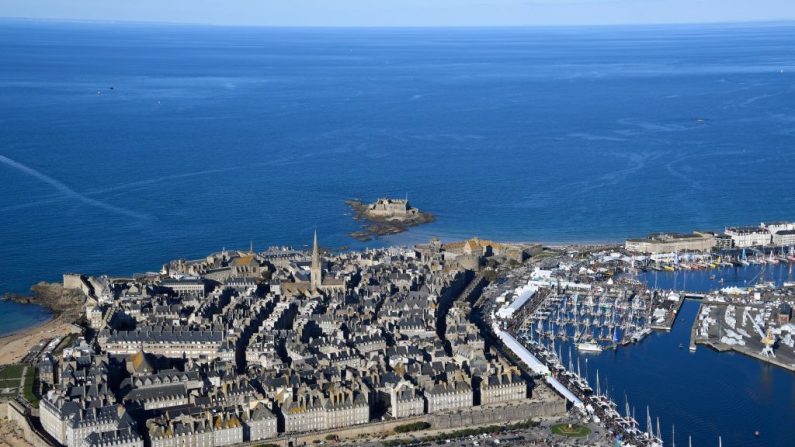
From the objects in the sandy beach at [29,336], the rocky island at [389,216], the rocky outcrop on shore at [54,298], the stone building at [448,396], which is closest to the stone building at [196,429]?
the stone building at [448,396]

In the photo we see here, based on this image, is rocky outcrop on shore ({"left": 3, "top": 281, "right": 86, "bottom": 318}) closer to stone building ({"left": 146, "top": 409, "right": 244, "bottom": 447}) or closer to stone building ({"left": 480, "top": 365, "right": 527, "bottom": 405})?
→ stone building ({"left": 146, "top": 409, "right": 244, "bottom": 447})

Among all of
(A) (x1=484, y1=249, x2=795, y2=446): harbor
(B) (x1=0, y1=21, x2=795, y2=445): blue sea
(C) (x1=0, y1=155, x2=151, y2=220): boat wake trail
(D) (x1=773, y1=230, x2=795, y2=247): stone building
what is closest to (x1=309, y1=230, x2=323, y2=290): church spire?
(A) (x1=484, y1=249, x2=795, y2=446): harbor

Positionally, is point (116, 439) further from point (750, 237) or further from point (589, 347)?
point (750, 237)

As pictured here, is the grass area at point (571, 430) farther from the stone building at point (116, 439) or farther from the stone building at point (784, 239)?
the stone building at point (784, 239)

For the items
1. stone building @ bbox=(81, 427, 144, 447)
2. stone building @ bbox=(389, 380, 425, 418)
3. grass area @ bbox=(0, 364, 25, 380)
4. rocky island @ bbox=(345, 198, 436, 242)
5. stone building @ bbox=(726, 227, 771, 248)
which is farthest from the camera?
rocky island @ bbox=(345, 198, 436, 242)

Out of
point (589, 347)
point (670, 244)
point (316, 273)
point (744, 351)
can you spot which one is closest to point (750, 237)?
point (670, 244)
